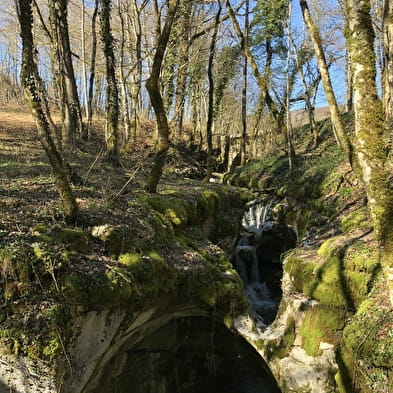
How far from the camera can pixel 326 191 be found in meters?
12.7

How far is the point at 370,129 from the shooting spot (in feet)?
15.5

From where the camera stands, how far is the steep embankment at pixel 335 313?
5.46 m

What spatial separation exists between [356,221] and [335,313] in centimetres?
302

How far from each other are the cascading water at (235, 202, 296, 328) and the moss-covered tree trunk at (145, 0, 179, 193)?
507 cm

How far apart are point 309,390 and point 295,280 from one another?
2289 mm

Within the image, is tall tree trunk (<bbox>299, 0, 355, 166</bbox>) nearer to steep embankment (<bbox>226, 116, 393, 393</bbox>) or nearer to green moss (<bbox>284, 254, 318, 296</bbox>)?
steep embankment (<bbox>226, 116, 393, 393</bbox>)

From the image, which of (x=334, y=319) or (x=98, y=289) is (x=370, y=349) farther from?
(x=98, y=289)

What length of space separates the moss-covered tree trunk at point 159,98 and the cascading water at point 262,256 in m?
5.07

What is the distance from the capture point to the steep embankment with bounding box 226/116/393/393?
17.9 feet

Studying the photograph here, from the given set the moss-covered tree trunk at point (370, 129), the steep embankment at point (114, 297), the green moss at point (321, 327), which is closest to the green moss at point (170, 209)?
the steep embankment at point (114, 297)

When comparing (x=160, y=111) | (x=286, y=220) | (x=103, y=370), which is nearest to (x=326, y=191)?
(x=286, y=220)

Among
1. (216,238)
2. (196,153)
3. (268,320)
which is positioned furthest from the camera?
(196,153)

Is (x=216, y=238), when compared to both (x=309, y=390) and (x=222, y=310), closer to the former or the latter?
(x=222, y=310)

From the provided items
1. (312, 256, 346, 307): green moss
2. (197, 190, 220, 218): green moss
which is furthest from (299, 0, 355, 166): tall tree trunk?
(197, 190, 220, 218): green moss
